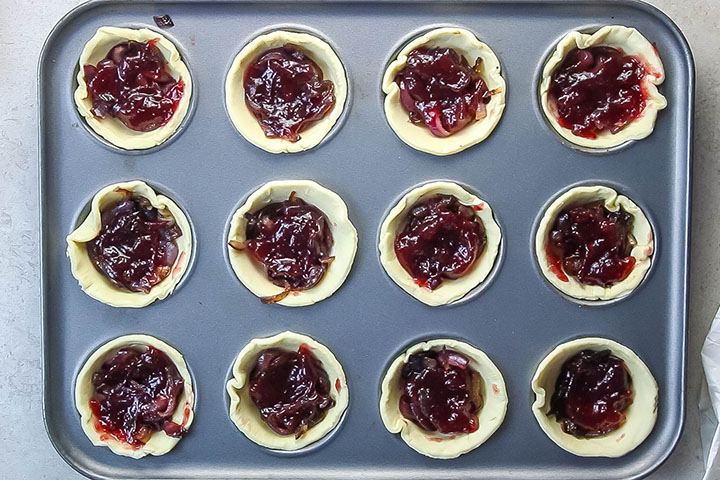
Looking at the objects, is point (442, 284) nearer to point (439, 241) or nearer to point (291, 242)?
point (439, 241)

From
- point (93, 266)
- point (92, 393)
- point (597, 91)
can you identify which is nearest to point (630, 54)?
point (597, 91)

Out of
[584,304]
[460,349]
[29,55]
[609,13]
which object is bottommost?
[460,349]

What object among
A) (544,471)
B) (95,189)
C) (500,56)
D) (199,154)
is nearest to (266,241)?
(199,154)

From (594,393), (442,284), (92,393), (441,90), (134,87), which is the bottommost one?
(92,393)

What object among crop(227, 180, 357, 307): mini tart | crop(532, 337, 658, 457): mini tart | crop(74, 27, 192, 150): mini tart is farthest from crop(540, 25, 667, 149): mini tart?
crop(74, 27, 192, 150): mini tart

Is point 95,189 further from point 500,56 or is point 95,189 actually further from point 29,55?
point 500,56

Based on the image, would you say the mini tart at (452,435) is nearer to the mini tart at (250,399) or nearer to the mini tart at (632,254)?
the mini tart at (250,399)
